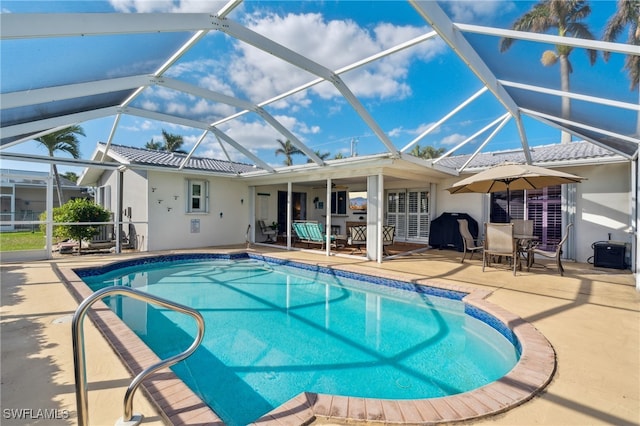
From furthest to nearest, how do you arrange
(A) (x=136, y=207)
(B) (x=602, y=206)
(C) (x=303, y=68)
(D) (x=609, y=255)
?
1. (A) (x=136, y=207)
2. (B) (x=602, y=206)
3. (D) (x=609, y=255)
4. (C) (x=303, y=68)

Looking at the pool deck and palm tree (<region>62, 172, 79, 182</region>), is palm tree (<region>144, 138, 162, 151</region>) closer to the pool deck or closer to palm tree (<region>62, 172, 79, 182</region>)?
palm tree (<region>62, 172, 79, 182</region>)

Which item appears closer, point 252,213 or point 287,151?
point 252,213

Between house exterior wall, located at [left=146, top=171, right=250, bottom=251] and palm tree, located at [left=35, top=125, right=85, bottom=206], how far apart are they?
918 cm

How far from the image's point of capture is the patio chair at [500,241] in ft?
23.6

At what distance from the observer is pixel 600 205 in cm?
881

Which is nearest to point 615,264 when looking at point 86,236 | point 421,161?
point 421,161

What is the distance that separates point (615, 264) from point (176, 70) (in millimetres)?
11706

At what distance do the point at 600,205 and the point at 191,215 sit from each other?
45.5ft

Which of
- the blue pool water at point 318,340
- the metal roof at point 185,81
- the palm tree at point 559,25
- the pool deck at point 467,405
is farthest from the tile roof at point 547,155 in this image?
the blue pool water at point 318,340

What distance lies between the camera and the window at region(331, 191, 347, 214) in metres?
15.9

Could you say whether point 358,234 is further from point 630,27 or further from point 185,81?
point 630,27

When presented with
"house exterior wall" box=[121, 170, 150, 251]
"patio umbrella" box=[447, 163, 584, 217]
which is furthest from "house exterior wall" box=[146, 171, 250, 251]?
"patio umbrella" box=[447, 163, 584, 217]

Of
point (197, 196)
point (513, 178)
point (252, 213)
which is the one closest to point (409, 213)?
point (513, 178)

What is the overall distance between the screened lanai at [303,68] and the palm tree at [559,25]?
82 millimetres
